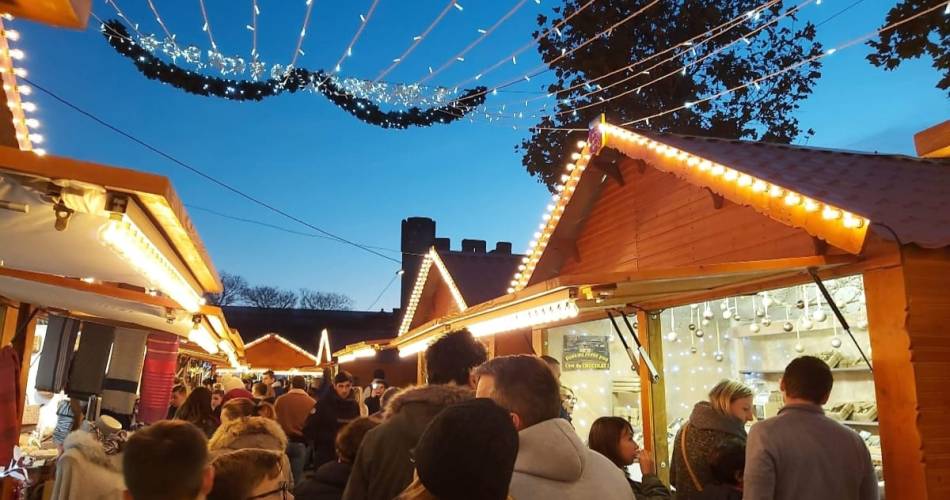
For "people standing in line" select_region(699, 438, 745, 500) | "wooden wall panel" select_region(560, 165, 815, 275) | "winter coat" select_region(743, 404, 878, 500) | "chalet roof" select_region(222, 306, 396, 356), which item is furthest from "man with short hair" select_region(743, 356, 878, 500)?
"chalet roof" select_region(222, 306, 396, 356)

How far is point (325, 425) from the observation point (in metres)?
7.70

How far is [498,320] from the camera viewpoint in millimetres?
7781

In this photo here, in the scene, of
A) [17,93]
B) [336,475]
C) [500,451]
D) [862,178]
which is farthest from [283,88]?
[500,451]

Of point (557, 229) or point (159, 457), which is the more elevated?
point (557, 229)

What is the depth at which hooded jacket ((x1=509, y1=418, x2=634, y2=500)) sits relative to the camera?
255 centimetres

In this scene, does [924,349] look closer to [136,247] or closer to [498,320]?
[498,320]

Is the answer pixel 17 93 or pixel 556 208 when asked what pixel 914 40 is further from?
pixel 17 93

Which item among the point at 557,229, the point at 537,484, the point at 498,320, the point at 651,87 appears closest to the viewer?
the point at 537,484

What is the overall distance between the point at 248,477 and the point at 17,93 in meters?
4.72

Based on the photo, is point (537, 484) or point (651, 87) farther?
point (651, 87)

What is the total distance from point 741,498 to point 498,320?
12.5ft

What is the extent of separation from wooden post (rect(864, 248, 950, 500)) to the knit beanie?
13.6 ft

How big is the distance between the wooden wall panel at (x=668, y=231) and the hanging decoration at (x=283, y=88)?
2.66m

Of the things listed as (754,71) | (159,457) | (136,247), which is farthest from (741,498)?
(754,71)
